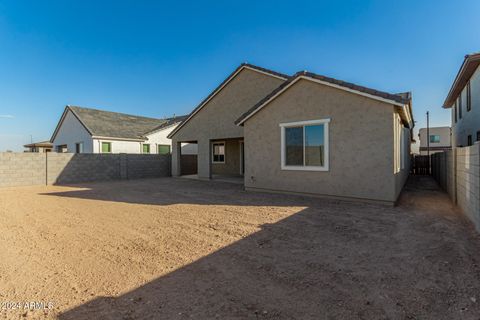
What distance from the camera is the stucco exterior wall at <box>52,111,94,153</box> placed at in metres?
22.4

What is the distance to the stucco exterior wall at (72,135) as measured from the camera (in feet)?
73.5

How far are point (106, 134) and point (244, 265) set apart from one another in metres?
22.6

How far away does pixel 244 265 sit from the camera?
3.70m

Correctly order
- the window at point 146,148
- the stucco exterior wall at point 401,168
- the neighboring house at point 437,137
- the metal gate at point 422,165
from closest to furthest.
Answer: the stucco exterior wall at point 401,168 → the metal gate at point 422,165 → the window at point 146,148 → the neighboring house at point 437,137

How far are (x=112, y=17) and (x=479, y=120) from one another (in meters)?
20.9

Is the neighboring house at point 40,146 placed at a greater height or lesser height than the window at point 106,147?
greater

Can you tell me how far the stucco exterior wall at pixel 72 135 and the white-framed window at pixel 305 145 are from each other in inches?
745

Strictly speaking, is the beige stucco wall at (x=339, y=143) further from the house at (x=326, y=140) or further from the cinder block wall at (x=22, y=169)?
the cinder block wall at (x=22, y=169)

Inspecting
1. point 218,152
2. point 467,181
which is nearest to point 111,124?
point 218,152

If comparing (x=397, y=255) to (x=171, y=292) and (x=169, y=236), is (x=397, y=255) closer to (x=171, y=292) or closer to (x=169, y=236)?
(x=171, y=292)

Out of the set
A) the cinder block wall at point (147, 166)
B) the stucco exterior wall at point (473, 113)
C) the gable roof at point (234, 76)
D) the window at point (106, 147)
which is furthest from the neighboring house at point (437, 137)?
the window at point (106, 147)

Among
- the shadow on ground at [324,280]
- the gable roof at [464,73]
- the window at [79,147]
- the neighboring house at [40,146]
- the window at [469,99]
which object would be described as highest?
the gable roof at [464,73]

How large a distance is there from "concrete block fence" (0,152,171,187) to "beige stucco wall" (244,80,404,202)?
11.5 meters

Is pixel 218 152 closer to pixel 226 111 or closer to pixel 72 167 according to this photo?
pixel 226 111
